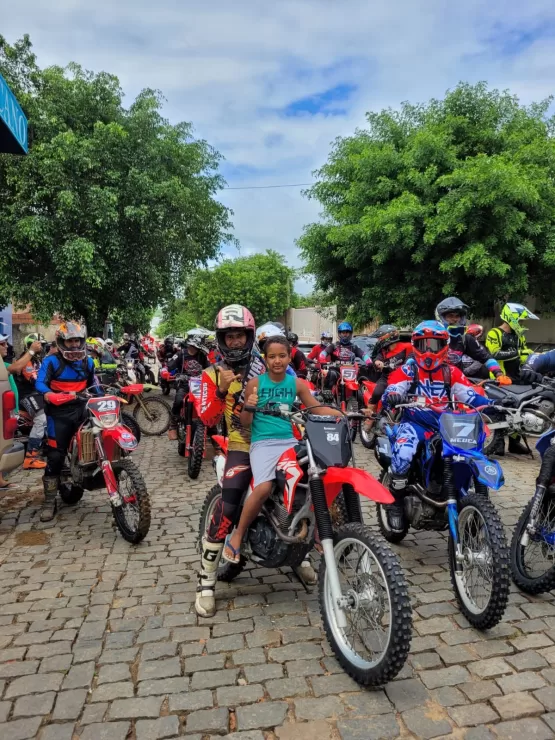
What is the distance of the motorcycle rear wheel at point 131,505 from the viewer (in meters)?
4.72

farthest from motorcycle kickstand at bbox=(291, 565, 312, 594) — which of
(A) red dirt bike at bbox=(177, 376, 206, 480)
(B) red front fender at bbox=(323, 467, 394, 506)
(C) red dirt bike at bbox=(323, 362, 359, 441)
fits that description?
(C) red dirt bike at bbox=(323, 362, 359, 441)

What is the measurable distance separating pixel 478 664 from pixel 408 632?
740 millimetres

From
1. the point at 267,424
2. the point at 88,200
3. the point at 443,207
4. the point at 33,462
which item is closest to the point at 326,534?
the point at 267,424

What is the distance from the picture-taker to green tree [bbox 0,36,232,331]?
1337 cm

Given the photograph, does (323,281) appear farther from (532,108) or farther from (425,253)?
(532,108)

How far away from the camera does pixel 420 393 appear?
458 cm

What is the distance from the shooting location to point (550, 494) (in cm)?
376

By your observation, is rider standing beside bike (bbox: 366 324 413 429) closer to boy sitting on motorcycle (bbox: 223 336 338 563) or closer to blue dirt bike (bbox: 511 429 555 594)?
blue dirt bike (bbox: 511 429 555 594)

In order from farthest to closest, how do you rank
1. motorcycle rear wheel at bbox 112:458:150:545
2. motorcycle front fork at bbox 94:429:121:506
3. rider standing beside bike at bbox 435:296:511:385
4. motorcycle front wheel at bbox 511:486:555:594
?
rider standing beside bike at bbox 435:296:511:385 < motorcycle front fork at bbox 94:429:121:506 < motorcycle rear wheel at bbox 112:458:150:545 < motorcycle front wheel at bbox 511:486:555:594

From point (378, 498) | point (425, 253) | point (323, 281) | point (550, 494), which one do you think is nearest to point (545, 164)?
point (425, 253)

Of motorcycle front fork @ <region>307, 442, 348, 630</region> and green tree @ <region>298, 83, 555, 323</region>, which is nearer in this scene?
motorcycle front fork @ <region>307, 442, 348, 630</region>

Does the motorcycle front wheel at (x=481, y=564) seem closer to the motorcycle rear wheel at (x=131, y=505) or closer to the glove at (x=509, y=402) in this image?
the glove at (x=509, y=402)

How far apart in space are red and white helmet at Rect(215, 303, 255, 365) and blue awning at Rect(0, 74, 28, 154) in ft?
8.24

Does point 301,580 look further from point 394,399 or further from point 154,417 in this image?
point 154,417
